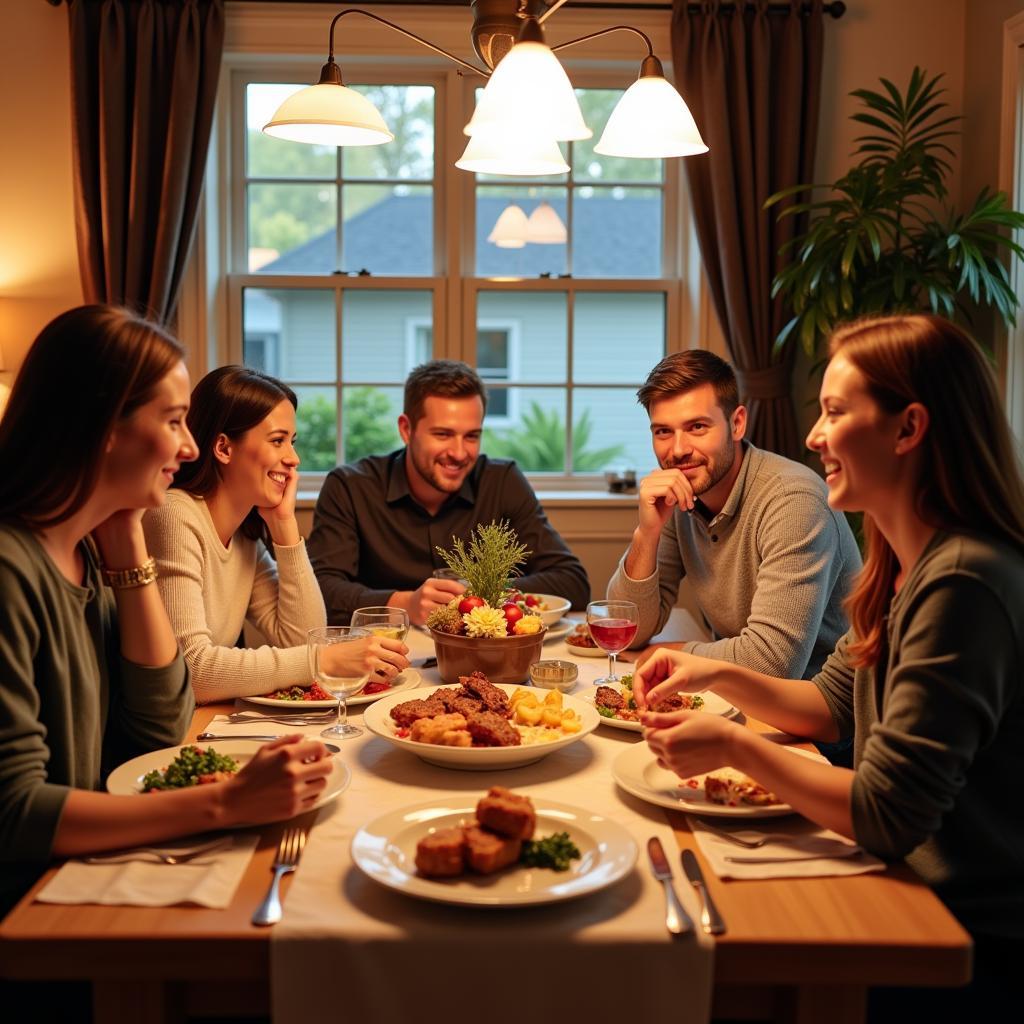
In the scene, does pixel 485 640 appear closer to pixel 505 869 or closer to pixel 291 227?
pixel 505 869

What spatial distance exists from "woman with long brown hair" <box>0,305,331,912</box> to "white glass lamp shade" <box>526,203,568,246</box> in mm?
3051

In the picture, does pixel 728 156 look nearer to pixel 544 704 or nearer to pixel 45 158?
pixel 45 158

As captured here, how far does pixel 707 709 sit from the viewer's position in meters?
1.79

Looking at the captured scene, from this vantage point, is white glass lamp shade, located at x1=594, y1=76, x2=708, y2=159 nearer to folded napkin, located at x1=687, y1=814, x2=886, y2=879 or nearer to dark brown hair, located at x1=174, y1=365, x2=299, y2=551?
dark brown hair, located at x1=174, y1=365, x2=299, y2=551

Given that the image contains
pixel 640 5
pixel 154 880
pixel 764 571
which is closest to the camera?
pixel 154 880

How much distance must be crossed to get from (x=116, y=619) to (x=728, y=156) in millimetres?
3136

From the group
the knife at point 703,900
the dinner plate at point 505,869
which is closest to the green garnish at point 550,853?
the dinner plate at point 505,869

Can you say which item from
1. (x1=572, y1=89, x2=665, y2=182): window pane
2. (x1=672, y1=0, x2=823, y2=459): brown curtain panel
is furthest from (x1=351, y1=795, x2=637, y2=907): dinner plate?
(x1=572, y1=89, x2=665, y2=182): window pane

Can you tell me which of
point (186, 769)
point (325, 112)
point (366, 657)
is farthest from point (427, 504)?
point (186, 769)

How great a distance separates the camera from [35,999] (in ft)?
4.52

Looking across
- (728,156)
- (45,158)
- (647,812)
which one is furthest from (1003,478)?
(45,158)

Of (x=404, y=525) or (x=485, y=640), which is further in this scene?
(x=404, y=525)

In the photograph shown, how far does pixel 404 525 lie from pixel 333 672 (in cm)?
158

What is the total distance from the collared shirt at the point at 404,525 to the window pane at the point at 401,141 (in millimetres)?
1651
